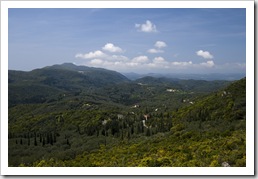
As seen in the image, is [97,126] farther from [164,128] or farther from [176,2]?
[176,2]

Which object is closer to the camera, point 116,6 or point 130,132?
point 116,6

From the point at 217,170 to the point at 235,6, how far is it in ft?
16.7

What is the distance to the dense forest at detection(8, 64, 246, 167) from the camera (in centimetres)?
1120

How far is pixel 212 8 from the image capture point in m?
9.58

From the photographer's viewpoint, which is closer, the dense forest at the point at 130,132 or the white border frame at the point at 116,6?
the white border frame at the point at 116,6

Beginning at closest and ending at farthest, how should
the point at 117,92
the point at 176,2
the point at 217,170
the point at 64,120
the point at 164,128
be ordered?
1. the point at 217,170
2. the point at 176,2
3. the point at 164,128
4. the point at 64,120
5. the point at 117,92

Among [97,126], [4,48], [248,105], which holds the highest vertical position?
[4,48]

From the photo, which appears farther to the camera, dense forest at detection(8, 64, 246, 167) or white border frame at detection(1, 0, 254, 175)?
dense forest at detection(8, 64, 246, 167)

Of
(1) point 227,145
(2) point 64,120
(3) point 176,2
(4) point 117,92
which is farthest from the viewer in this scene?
(4) point 117,92

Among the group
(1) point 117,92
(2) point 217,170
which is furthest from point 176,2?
(1) point 117,92

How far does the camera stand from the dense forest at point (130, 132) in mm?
11203

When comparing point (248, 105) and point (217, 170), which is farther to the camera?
point (248, 105)

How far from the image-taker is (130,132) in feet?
134

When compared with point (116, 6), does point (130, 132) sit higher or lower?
lower
